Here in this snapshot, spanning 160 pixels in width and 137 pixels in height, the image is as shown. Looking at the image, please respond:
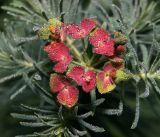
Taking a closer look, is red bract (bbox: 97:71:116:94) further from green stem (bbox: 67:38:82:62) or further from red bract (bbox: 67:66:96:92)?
green stem (bbox: 67:38:82:62)

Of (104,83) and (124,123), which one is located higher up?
(104,83)

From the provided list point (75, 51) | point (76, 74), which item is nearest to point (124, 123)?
point (75, 51)

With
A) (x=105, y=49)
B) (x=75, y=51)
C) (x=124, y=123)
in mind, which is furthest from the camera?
(x=124, y=123)

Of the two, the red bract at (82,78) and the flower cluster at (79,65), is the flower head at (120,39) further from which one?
the red bract at (82,78)

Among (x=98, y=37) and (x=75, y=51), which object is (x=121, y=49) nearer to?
(x=98, y=37)

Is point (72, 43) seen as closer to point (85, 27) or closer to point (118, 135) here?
point (85, 27)

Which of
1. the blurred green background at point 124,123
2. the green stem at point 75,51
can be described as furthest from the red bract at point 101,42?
the blurred green background at point 124,123

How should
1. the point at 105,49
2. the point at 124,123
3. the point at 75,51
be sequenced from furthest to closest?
the point at 124,123
the point at 75,51
the point at 105,49
